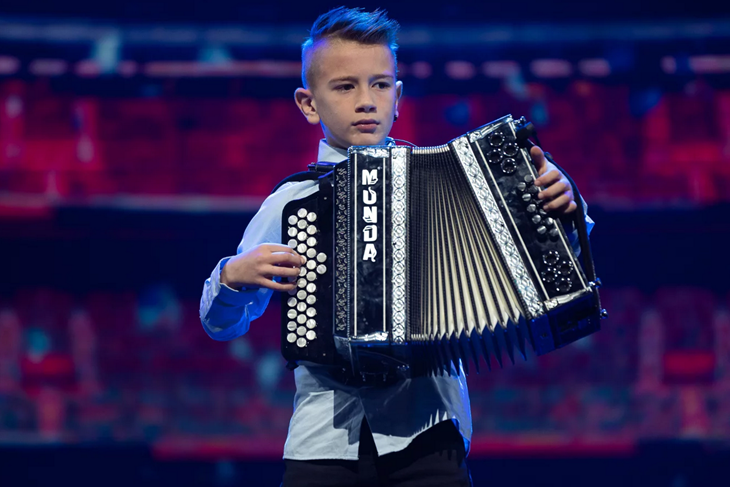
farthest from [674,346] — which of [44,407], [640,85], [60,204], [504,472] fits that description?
[60,204]

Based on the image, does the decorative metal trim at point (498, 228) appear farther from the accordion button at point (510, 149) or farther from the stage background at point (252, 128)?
the stage background at point (252, 128)

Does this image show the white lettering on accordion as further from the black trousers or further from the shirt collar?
the black trousers

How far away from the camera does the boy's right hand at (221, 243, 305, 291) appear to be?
4.66ft

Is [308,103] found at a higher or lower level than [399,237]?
higher

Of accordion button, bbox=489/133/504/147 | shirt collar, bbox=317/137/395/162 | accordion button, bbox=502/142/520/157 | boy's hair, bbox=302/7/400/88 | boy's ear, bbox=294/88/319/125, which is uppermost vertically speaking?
boy's hair, bbox=302/7/400/88

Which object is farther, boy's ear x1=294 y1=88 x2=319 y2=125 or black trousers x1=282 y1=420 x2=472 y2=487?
boy's ear x1=294 y1=88 x2=319 y2=125

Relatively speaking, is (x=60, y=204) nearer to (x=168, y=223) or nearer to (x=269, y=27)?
(x=168, y=223)

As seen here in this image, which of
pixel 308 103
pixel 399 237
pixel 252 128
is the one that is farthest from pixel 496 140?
pixel 252 128

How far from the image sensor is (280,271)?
1.42 m

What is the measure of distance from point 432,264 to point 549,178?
26 cm

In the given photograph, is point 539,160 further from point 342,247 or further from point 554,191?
point 342,247

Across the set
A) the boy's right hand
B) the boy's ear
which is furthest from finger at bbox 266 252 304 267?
the boy's ear

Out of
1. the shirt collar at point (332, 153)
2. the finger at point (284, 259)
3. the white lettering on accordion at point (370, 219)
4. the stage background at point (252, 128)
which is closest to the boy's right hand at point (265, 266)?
the finger at point (284, 259)

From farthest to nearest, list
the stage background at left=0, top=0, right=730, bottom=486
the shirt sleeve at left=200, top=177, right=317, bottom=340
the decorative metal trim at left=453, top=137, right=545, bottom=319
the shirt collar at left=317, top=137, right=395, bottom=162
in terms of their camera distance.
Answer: the stage background at left=0, top=0, right=730, bottom=486 → the shirt collar at left=317, top=137, right=395, bottom=162 → the shirt sleeve at left=200, top=177, right=317, bottom=340 → the decorative metal trim at left=453, top=137, right=545, bottom=319
